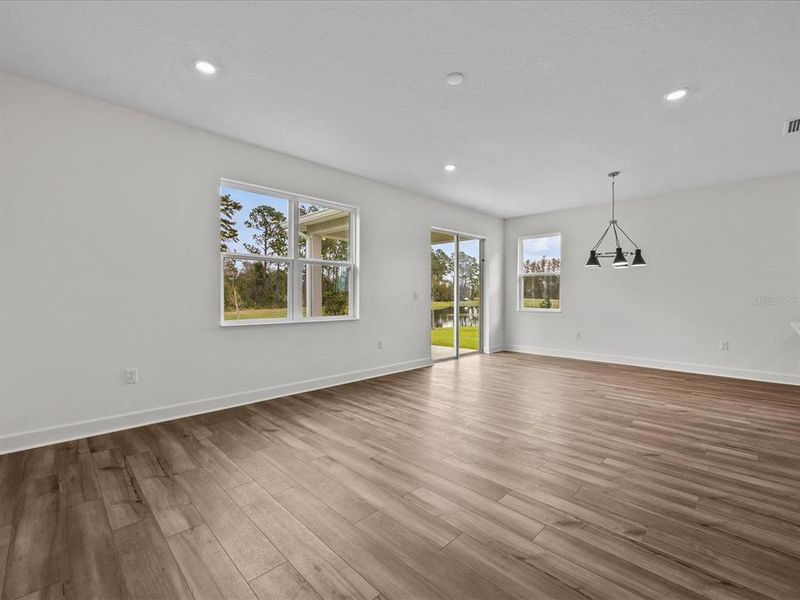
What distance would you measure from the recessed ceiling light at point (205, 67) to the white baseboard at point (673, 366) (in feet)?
22.3

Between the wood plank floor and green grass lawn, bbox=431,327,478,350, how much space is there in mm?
3335

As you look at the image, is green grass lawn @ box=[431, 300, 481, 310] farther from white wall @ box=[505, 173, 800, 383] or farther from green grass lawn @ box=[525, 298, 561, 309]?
white wall @ box=[505, 173, 800, 383]

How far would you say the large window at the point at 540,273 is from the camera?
7.12 meters

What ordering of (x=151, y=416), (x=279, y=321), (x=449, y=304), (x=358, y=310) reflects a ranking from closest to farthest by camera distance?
(x=151, y=416) → (x=279, y=321) → (x=358, y=310) → (x=449, y=304)

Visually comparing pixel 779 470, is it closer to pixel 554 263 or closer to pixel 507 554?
pixel 507 554

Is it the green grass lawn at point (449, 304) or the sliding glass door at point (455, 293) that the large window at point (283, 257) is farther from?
the sliding glass door at point (455, 293)

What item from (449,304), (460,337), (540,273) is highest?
(540,273)

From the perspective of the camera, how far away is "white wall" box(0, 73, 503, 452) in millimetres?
2725

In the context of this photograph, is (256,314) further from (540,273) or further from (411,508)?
(540,273)

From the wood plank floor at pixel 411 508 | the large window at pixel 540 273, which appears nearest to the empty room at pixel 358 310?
the wood plank floor at pixel 411 508

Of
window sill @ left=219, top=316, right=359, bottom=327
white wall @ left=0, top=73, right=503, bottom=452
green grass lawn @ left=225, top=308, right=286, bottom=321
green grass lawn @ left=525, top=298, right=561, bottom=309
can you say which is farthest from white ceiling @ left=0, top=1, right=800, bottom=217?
green grass lawn @ left=525, top=298, right=561, bottom=309

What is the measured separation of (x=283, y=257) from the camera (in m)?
4.27

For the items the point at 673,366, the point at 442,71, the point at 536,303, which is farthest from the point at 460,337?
the point at 442,71

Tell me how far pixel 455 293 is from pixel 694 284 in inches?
146
